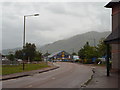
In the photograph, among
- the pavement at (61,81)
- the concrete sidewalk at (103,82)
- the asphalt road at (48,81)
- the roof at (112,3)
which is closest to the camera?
the concrete sidewalk at (103,82)

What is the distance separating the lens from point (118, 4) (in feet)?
93.6

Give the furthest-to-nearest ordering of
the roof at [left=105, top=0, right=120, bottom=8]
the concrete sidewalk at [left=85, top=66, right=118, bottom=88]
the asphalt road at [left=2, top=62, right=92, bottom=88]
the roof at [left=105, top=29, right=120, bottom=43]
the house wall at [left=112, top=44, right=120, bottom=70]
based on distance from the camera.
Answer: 1. the house wall at [left=112, top=44, right=120, bottom=70]
2. the roof at [left=105, top=0, right=120, bottom=8]
3. the roof at [left=105, top=29, right=120, bottom=43]
4. the asphalt road at [left=2, top=62, right=92, bottom=88]
5. the concrete sidewalk at [left=85, top=66, right=118, bottom=88]

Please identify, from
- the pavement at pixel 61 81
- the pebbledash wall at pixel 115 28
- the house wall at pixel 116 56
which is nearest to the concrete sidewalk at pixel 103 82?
the pavement at pixel 61 81

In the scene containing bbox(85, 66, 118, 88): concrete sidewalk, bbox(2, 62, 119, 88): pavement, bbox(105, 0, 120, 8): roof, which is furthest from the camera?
bbox(105, 0, 120, 8): roof

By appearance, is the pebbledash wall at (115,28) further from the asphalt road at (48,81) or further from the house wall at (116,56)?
the asphalt road at (48,81)

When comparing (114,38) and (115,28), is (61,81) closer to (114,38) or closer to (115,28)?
(114,38)

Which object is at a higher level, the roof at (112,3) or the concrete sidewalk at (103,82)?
the roof at (112,3)

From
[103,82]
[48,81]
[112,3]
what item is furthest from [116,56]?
[48,81]

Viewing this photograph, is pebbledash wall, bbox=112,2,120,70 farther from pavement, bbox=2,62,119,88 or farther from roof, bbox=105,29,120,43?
roof, bbox=105,29,120,43

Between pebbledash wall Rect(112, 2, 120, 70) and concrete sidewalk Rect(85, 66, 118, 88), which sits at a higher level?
pebbledash wall Rect(112, 2, 120, 70)

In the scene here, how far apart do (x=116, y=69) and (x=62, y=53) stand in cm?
14018

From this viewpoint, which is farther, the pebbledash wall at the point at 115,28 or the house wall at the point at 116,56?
the house wall at the point at 116,56

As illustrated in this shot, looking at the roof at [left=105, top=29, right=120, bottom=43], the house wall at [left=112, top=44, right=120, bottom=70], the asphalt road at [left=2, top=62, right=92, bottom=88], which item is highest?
the roof at [left=105, top=29, right=120, bottom=43]

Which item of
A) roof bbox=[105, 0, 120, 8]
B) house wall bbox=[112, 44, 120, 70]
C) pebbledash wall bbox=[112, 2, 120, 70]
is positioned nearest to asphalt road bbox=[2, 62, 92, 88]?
house wall bbox=[112, 44, 120, 70]
